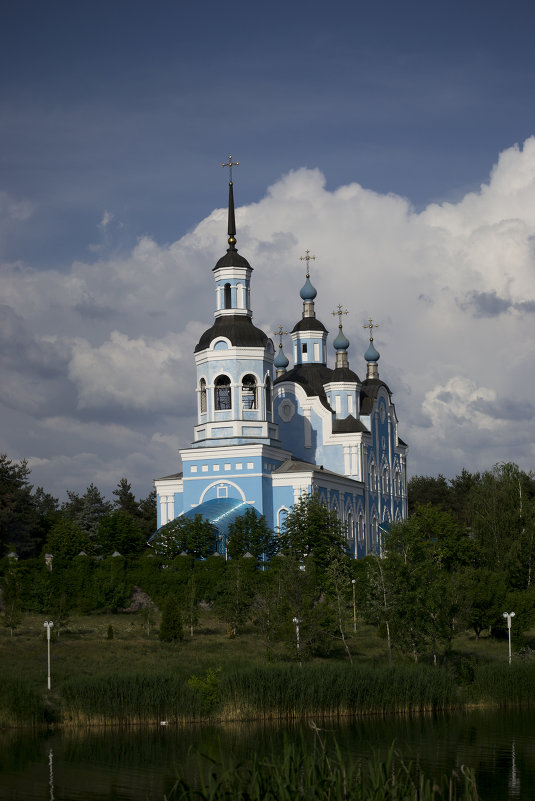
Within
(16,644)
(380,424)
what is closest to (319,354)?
(380,424)

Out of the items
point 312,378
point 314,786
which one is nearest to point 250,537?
point 312,378

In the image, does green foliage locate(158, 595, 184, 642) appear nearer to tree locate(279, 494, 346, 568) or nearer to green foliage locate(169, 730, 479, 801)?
tree locate(279, 494, 346, 568)

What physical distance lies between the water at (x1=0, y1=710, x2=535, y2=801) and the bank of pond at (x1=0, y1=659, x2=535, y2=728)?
0.61 m

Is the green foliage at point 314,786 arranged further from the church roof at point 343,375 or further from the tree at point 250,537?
the church roof at point 343,375

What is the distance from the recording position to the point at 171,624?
38.8 metres

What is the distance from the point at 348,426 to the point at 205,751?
40116 millimetres

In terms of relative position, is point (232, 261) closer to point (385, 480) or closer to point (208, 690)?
point (385, 480)

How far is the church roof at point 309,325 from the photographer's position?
6844 centimetres

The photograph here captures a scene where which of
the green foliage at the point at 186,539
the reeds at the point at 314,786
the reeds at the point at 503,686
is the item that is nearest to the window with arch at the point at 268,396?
the green foliage at the point at 186,539

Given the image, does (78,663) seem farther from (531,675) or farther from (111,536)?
(111,536)

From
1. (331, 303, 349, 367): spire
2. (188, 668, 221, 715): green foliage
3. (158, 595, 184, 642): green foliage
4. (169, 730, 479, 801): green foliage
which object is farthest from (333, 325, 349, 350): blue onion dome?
(169, 730, 479, 801): green foliage

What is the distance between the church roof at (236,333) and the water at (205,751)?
27.4 m

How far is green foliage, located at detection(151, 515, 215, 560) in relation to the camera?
1992 inches

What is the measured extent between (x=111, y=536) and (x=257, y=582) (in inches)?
534
